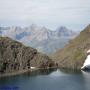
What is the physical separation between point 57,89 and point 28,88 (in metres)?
16.9

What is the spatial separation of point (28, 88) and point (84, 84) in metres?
31.1

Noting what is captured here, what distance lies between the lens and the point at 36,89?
16125 centimetres

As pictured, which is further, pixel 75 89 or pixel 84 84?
pixel 84 84

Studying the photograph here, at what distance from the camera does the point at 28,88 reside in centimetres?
16625

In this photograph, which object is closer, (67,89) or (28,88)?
(67,89)

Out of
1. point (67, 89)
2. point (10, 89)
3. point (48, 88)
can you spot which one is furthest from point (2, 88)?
point (67, 89)

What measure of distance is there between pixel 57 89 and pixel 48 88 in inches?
251

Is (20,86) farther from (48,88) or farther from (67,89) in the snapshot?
(67,89)

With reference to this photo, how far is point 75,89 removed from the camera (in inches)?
6127

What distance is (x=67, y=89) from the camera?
156 metres

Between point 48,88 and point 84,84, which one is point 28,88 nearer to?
point 48,88


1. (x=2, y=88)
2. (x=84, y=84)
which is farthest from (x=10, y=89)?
(x=84, y=84)

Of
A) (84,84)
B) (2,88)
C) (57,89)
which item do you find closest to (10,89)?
(2,88)

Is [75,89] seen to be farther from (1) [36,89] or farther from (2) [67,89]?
(1) [36,89]
